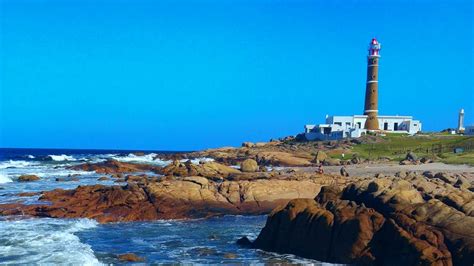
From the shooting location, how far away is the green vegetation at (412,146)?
5885 cm

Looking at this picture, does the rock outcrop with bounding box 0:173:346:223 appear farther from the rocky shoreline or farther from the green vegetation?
the green vegetation

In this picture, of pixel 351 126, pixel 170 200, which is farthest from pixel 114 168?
pixel 351 126

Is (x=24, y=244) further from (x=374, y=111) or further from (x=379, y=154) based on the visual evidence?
(x=374, y=111)

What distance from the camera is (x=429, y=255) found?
13.5m

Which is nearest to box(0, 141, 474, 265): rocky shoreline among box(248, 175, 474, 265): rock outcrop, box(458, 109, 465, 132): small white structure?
box(248, 175, 474, 265): rock outcrop

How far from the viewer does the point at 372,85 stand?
90.4 metres

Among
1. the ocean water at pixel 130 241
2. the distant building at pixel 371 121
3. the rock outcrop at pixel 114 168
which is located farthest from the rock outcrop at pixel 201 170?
the distant building at pixel 371 121

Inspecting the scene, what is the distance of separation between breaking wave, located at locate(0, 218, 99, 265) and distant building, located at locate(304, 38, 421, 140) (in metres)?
66.8

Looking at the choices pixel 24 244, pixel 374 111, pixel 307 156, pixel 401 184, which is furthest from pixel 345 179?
pixel 374 111

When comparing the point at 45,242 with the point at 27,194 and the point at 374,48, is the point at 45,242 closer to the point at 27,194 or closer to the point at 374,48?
the point at 27,194

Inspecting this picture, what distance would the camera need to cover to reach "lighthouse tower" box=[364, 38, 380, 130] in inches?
3519

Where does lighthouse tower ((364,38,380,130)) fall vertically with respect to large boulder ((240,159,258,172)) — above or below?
above

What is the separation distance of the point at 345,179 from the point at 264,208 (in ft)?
28.2

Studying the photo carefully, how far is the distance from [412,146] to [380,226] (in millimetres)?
55351
